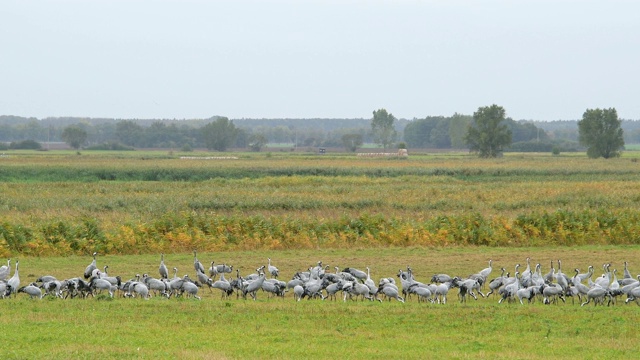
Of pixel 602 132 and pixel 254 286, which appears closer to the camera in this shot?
pixel 254 286

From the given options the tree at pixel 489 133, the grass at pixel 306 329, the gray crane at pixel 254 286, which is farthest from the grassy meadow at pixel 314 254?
the tree at pixel 489 133

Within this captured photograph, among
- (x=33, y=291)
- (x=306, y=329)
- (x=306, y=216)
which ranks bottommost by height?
(x=306, y=216)

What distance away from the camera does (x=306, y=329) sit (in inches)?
684

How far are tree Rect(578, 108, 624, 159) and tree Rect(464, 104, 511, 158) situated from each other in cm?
1219

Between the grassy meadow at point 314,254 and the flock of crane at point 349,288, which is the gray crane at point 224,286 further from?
the grassy meadow at point 314,254

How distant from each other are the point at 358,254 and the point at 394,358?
59.7 feet

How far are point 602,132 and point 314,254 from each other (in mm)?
122285

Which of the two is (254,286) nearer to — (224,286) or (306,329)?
(224,286)

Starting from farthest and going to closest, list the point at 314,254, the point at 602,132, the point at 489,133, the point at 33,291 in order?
the point at 489,133 < the point at 602,132 < the point at 314,254 < the point at 33,291

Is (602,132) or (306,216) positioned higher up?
(602,132)

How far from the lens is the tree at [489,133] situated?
148m

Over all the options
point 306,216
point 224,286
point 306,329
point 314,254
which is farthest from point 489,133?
point 306,329

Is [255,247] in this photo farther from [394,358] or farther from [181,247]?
[394,358]

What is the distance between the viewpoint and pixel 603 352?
1539cm
